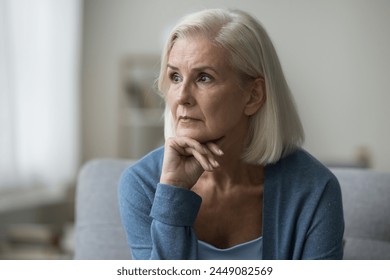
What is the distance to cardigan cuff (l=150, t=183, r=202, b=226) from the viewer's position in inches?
34.2

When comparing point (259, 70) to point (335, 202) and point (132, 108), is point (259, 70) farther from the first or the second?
point (132, 108)

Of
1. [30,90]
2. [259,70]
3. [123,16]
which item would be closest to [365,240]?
[259,70]

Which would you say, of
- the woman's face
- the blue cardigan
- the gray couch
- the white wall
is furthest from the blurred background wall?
the woman's face

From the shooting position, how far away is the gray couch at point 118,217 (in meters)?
1.13

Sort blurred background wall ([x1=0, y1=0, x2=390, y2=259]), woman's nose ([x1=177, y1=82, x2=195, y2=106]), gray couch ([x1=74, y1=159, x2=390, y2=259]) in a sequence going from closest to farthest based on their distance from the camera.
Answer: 1. woman's nose ([x1=177, y1=82, x2=195, y2=106])
2. gray couch ([x1=74, y1=159, x2=390, y2=259])
3. blurred background wall ([x1=0, y1=0, x2=390, y2=259])

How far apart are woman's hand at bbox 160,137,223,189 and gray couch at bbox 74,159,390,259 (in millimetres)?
333

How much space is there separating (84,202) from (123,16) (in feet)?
8.95

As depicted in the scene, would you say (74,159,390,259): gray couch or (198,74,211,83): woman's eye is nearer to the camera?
(198,74,211,83): woman's eye

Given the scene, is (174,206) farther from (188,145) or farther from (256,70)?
(256,70)

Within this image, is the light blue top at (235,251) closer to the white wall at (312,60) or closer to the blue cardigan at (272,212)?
the blue cardigan at (272,212)

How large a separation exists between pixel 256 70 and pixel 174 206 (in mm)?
219

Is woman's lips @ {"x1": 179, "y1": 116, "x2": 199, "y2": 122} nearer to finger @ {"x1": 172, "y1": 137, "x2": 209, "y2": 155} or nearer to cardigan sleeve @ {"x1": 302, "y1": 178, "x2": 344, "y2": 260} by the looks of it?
finger @ {"x1": 172, "y1": 137, "x2": 209, "y2": 155}

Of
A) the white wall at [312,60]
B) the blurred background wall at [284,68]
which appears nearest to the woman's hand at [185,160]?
the blurred background wall at [284,68]

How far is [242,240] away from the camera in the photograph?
931mm
